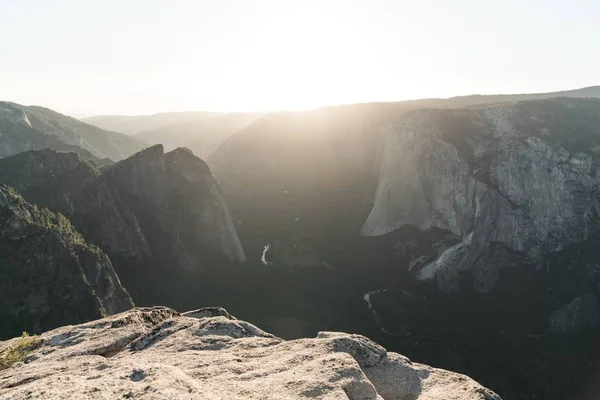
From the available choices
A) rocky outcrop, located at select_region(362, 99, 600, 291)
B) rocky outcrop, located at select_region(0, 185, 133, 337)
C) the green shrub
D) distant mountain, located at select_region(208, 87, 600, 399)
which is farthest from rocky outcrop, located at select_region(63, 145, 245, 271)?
the green shrub

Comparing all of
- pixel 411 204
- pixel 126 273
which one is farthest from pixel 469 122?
pixel 126 273

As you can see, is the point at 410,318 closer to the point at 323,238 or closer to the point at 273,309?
the point at 273,309

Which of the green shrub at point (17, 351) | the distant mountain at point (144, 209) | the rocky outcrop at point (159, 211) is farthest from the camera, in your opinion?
the rocky outcrop at point (159, 211)

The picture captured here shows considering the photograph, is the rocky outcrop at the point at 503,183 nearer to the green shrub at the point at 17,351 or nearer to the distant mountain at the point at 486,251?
the distant mountain at the point at 486,251

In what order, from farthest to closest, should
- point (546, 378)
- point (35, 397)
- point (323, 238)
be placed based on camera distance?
point (323, 238)
point (546, 378)
point (35, 397)

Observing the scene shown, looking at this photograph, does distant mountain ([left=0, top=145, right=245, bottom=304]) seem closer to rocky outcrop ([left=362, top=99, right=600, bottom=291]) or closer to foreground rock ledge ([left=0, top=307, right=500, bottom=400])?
rocky outcrop ([left=362, top=99, right=600, bottom=291])

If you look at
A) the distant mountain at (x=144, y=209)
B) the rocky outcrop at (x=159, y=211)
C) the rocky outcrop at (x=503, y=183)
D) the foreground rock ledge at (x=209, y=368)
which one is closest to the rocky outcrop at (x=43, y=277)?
the distant mountain at (x=144, y=209)
